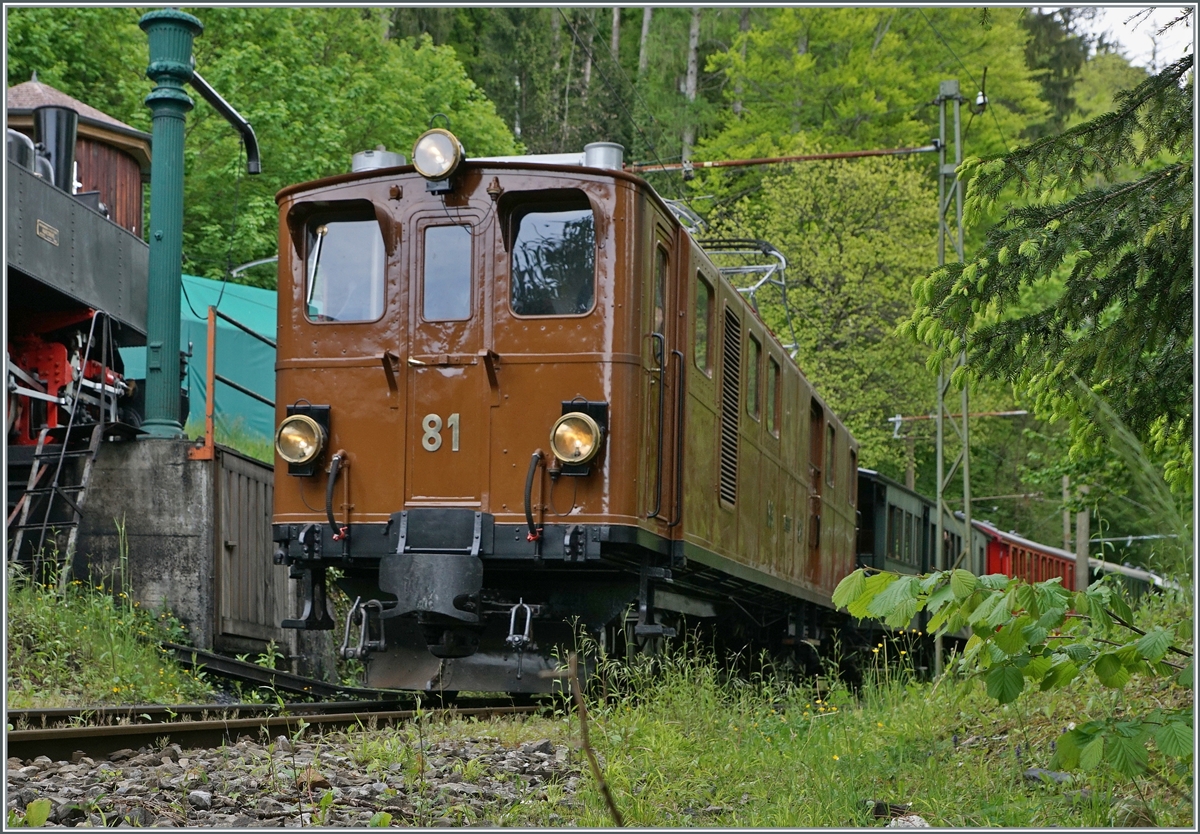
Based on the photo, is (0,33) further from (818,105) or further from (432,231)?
(818,105)

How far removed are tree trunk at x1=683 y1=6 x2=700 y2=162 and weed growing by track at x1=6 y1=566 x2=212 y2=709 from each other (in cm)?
2988

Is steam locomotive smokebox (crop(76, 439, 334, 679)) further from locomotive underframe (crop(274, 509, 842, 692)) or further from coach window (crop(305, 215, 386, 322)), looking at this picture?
coach window (crop(305, 215, 386, 322))

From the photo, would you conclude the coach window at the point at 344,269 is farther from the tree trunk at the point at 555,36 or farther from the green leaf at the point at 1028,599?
the tree trunk at the point at 555,36

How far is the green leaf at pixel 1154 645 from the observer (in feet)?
14.7

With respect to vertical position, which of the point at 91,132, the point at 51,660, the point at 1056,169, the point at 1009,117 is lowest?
the point at 51,660

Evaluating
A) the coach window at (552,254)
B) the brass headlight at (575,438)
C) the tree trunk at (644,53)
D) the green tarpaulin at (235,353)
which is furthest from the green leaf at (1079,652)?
the tree trunk at (644,53)

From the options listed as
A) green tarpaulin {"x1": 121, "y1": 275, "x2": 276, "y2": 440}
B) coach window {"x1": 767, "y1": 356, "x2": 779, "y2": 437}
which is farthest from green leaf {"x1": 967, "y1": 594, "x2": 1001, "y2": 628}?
green tarpaulin {"x1": 121, "y1": 275, "x2": 276, "y2": 440}

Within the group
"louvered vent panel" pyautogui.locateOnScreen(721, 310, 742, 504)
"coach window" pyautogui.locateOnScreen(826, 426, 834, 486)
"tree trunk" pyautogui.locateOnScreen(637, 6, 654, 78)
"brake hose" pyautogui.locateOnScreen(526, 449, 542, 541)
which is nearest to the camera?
"brake hose" pyautogui.locateOnScreen(526, 449, 542, 541)

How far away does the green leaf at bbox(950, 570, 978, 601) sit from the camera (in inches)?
180

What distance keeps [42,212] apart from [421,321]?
6.45 m

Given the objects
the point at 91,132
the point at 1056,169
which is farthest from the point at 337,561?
the point at 91,132

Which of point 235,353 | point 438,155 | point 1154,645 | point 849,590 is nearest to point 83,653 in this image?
point 438,155

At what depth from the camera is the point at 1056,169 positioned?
6.11 m

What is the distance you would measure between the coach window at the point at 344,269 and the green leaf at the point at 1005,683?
490 cm
